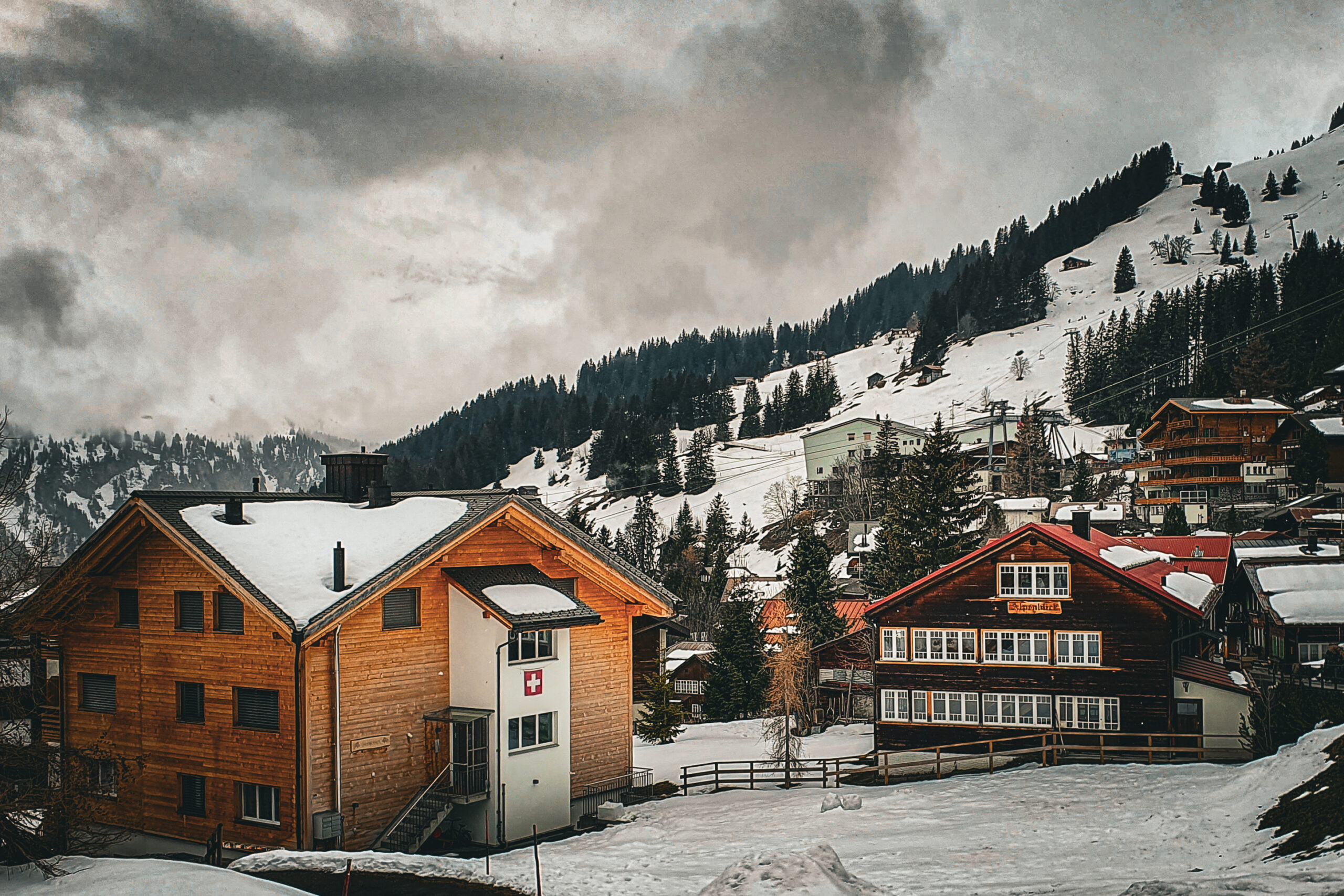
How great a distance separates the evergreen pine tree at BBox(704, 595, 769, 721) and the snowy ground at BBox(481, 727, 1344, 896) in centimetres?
2903

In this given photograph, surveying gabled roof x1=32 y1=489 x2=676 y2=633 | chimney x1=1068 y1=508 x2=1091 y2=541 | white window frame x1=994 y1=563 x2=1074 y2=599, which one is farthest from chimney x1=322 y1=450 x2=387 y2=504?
chimney x1=1068 y1=508 x2=1091 y2=541

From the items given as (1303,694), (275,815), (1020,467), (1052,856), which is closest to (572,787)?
(275,815)

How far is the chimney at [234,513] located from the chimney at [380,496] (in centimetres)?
403

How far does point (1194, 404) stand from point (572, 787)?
8640 cm

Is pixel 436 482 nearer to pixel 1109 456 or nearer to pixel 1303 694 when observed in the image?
pixel 1109 456

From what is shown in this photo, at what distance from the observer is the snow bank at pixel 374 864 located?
18.4 m

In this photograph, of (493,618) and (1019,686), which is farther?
(1019,686)

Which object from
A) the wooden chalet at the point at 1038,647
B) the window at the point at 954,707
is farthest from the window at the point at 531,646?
the window at the point at 954,707

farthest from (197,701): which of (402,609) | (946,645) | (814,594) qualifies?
(814,594)

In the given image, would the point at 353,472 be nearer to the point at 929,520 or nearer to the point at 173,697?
the point at 173,697

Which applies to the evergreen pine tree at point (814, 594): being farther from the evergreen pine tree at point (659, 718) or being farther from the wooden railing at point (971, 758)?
the wooden railing at point (971, 758)

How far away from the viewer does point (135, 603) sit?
25641 millimetres

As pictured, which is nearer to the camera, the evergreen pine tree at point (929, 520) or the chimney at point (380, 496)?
the chimney at point (380, 496)

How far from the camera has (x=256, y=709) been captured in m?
22.7
